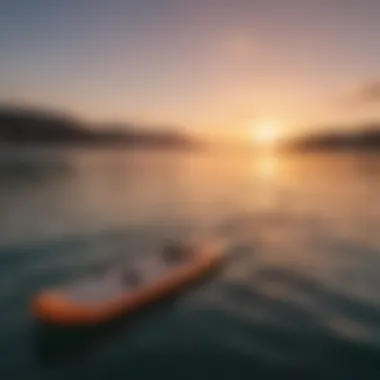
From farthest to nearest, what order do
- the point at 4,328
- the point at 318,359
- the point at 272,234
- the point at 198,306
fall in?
the point at 272,234 < the point at 198,306 < the point at 4,328 < the point at 318,359

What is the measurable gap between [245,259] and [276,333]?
509 centimetres

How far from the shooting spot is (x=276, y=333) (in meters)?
8.35

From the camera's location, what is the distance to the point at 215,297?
32.6 feet

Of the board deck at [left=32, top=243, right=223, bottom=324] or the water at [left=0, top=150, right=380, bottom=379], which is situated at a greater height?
the board deck at [left=32, top=243, right=223, bottom=324]

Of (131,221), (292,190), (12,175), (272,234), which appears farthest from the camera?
(12,175)

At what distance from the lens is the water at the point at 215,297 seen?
23.9 feet

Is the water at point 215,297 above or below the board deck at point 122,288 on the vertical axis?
below

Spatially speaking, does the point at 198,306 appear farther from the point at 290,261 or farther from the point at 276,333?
the point at 290,261

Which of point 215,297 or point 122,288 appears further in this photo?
point 215,297

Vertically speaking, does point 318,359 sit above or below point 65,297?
below

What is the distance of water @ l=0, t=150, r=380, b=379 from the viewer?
23.9ft

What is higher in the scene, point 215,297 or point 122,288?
point 122,288

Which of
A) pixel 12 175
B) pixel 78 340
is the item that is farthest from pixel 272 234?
pixel 12 175

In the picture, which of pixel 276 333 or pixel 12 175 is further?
pixel 12 175
